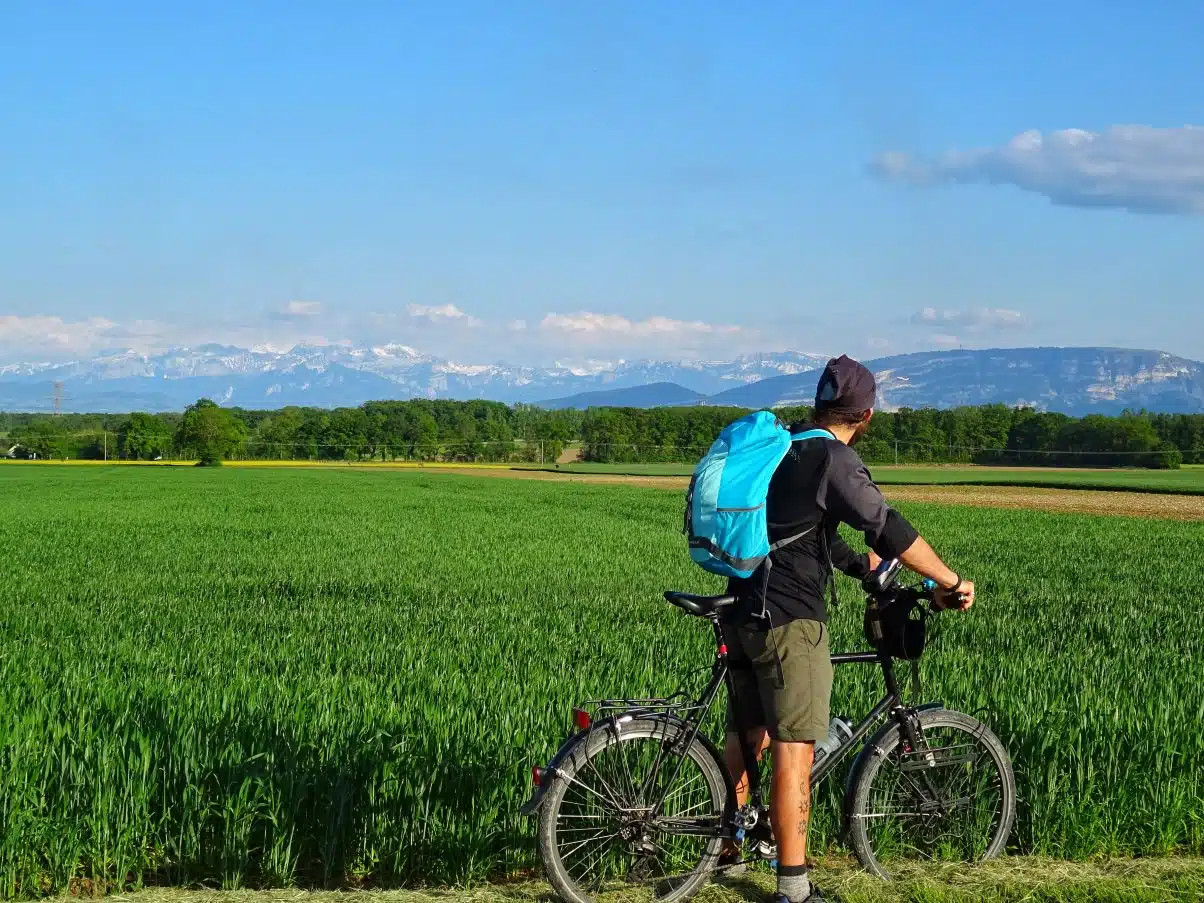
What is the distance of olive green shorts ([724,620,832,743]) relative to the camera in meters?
4.54

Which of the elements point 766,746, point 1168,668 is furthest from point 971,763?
point 1168,668

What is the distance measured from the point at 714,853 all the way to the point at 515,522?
29069mm

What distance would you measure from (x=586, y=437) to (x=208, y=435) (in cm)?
4620

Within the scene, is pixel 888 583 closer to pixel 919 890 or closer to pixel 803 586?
pixel 803 586

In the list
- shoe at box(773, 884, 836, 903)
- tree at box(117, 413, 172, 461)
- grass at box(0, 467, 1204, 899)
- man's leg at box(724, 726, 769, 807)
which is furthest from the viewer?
tree at box(117, 413, 172, 461)

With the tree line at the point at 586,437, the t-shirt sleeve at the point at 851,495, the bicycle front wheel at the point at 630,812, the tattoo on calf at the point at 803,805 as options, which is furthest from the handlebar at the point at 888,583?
the tree line at the point at 586,437

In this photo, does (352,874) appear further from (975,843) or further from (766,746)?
(975,843)

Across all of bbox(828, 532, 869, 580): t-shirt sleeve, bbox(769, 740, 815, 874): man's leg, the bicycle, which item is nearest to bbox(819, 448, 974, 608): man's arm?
bbox(828, 532, 869, 580): t-shirt sleeve

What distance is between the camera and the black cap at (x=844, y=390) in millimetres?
4645

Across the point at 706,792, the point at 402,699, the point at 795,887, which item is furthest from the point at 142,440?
the point at 795,887

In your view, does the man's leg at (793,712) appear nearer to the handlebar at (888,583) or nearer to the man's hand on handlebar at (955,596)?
the handlebar at (888,583)

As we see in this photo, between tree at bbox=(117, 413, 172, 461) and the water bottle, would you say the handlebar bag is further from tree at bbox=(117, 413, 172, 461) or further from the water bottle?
tree at bbox=(117, 413, 172, 461)

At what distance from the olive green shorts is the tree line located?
352ft

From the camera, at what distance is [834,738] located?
16.7ft
